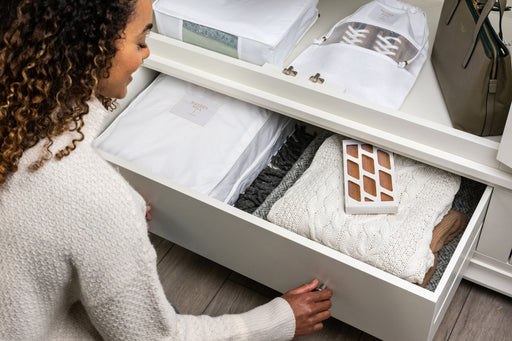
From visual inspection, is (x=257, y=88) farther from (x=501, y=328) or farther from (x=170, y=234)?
(x=501, y=328)

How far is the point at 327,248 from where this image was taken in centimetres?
98

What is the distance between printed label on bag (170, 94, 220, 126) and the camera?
1279mm

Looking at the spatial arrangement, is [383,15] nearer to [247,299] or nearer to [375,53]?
[375,53]

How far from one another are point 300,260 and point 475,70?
0.44 meters

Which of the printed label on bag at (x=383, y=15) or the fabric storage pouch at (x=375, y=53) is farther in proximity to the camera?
the printed label on bag at (x=383, y=15)

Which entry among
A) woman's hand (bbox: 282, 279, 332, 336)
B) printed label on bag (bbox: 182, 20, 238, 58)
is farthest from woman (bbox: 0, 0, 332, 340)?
printed label on bag (bbox: 182, 20, 238, 58)

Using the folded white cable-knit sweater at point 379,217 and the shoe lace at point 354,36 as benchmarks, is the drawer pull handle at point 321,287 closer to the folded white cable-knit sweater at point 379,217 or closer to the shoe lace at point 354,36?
the folded white cable-knit sweater at point 379,217

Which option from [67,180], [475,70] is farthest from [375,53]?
[67,180]

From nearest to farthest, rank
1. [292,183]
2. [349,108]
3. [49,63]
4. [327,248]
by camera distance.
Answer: [49,63] → [327,248] → [349,108] → [292,183]

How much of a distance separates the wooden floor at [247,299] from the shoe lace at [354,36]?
0.57 meters

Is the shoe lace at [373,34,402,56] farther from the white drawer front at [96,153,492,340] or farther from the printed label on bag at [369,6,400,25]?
the white drawer front at [96,153,492,340]

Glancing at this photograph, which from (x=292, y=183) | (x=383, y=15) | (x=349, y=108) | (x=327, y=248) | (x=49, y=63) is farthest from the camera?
(x=383, y=15)

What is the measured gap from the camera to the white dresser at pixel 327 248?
98cm

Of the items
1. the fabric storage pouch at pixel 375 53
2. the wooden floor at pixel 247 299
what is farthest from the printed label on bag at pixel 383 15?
the wooden floor at pixel 247 299
